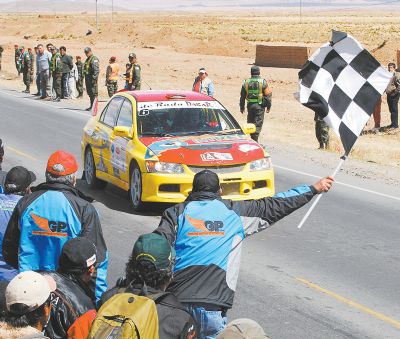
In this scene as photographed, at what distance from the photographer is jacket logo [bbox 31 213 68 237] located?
20.3ft

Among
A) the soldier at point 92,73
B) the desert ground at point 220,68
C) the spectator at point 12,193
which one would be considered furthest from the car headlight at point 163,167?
the soldier at point 92,73

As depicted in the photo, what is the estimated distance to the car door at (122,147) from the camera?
13.2 metres

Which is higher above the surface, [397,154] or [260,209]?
[260,209]

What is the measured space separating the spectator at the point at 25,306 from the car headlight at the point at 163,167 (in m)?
8.01

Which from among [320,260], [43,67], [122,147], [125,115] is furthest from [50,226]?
[43,67]

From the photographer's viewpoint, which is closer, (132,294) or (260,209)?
(132,294)

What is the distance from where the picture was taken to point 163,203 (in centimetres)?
1322

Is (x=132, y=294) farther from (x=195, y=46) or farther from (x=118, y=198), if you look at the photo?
(x=195, y=46)

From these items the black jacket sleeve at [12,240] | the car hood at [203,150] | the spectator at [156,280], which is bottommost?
the car hood at [203,150]

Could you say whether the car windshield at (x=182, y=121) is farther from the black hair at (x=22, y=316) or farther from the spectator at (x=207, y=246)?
the black hair at (x=22, y=316)

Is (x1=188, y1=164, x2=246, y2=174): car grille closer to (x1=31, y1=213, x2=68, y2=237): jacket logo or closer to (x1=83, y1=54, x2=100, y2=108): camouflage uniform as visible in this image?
(x1=31, y1=213, x2=68, y2=237): jacket logo

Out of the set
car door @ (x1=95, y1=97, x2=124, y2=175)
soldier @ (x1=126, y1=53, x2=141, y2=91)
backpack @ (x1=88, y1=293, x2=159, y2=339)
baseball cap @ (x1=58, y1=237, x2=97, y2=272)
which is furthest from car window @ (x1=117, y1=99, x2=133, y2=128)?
soldier @ (x1=126, y1=53, x2=141, y2=91)

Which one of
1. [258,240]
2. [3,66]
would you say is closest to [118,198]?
[258,240]

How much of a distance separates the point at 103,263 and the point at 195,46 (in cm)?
7053
